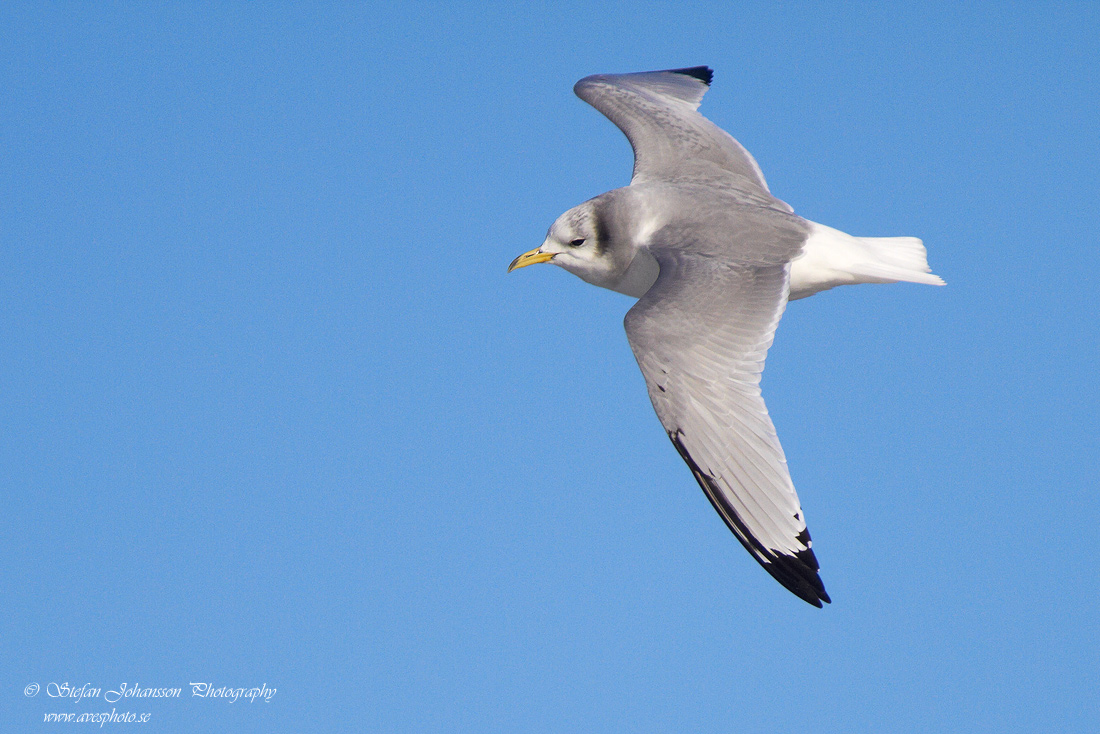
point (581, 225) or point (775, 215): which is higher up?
point (581, 225)

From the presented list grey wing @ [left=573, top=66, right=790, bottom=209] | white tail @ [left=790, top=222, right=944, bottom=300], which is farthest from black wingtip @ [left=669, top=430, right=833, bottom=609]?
grey wing @ [left=573, top=66, right=790, bottom=209]

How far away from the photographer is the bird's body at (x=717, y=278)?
154 inches

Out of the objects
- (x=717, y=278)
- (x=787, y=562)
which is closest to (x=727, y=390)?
(x=717, y=278)

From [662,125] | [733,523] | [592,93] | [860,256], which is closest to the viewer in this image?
[733,523]

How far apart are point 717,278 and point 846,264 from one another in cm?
81

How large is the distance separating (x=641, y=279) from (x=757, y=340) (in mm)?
965

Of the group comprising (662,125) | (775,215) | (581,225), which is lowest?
(775,215)

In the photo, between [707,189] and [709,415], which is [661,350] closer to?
[709,415]

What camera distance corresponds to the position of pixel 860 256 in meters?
5.01

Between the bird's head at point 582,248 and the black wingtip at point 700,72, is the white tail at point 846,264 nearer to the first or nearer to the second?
the bird's head at point 582,248

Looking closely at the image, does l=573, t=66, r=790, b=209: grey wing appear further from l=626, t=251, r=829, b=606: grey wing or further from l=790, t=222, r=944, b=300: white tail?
l=626, t=251, r=829, b=606: grey wing

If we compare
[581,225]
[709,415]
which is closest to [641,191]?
[581,225]

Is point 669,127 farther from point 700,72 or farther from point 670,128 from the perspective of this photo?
point 700,72

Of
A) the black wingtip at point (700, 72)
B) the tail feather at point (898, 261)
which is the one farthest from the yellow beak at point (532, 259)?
the black wingtip at point (700, 72)
